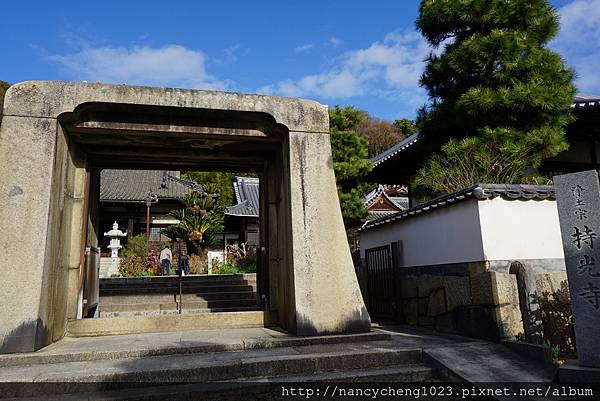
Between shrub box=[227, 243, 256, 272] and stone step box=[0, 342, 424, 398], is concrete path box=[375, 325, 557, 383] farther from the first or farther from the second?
shrub box=[227, 243, 256, 272]

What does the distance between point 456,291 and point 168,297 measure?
714 cm

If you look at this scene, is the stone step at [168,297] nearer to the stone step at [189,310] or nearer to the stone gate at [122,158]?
the stone step at [189,310]

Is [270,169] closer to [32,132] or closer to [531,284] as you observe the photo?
[32,132]

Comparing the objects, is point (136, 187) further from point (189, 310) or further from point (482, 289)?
point (482, 289)

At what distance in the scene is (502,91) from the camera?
8492mm

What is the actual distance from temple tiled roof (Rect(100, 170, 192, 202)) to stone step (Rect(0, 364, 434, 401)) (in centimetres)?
2375

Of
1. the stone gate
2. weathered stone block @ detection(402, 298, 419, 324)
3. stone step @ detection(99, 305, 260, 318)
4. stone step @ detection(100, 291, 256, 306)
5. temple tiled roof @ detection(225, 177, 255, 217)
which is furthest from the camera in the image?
temple tiled roof @ detection(225, 177, 255, 217)

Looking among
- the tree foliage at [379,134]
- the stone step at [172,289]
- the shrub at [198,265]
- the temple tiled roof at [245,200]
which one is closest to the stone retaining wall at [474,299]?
the stone step at [172,289]

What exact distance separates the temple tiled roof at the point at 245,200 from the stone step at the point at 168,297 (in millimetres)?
14831

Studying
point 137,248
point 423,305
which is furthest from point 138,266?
point 423,305

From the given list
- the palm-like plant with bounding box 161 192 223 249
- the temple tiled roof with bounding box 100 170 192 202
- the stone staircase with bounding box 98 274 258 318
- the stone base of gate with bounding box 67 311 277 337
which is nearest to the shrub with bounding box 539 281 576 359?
the stone base of gate with bounding box 67 311 277 337

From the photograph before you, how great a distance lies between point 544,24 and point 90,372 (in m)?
10.3

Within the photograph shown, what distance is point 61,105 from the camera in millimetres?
5926

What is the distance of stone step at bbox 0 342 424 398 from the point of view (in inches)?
165
